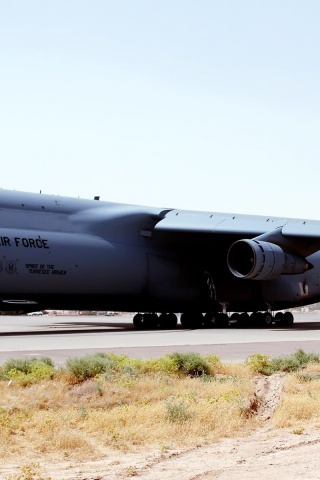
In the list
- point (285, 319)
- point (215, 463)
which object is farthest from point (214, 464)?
point (285, 319)

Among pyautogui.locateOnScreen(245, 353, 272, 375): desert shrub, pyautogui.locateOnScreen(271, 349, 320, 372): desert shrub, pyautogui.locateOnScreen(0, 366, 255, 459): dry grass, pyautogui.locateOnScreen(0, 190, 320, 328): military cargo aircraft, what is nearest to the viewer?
pyautogui.locateOnScreen(0, 366, 255, 459): dry grass

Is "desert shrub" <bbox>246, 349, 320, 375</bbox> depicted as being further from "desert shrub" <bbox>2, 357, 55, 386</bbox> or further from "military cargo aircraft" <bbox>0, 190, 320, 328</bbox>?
"military cargo aircraft" <bbox>0, 190, 320, 328</bbox>

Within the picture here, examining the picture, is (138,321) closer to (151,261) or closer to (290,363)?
(151,261)

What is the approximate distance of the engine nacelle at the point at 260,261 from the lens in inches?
1048

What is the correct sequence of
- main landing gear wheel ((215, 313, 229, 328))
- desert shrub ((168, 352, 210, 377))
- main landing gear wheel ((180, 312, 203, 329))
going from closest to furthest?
desert shrub ((168, 352, 210, 377))
main landing gear wheel ((215, 313, 229, 328))
main landing gear wheel ((180, 312, 203, 329))

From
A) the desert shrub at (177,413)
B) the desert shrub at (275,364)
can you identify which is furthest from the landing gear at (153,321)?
the desert shrub at (177,413)

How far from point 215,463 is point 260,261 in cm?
2002

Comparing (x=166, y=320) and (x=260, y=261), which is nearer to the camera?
(x=260, y=261)

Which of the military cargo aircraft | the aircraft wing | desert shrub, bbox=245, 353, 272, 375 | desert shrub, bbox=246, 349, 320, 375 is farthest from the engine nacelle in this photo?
desert shrub, bbox=245, 353, 272, 375

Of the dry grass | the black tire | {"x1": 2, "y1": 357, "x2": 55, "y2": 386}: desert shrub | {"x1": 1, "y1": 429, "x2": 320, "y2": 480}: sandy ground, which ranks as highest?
the black tire

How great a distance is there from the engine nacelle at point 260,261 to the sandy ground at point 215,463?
1865 cm

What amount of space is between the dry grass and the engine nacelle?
52.0 ft

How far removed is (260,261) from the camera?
26453 millimetres

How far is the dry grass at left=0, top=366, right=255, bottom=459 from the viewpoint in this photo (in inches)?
294
